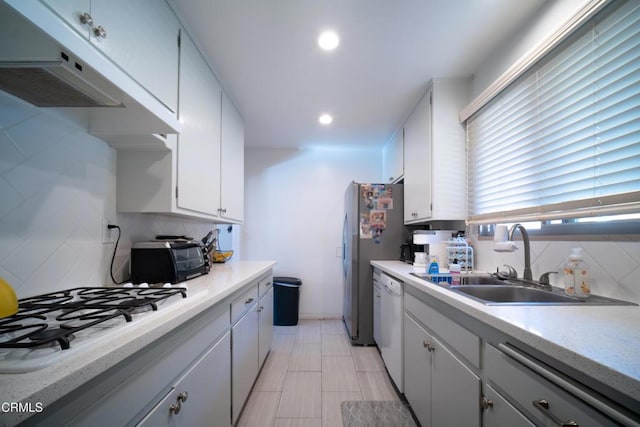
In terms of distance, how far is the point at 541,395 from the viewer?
2.17ft

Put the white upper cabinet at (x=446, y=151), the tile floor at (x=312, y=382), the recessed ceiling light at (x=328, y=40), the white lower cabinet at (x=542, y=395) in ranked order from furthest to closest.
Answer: the white upper cabinet at (x=446, y=151) → the tile floor at (x=312, y=382) → the recessed ceiling light at (x=328, y=40) → the white lower cabinet at (x=542, y=395)

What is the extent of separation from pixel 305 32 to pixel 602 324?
1.90 metres

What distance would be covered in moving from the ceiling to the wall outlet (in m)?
1.23

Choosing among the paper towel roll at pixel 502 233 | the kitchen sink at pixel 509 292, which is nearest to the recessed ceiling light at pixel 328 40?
the paper towel roll at pixel 502 233

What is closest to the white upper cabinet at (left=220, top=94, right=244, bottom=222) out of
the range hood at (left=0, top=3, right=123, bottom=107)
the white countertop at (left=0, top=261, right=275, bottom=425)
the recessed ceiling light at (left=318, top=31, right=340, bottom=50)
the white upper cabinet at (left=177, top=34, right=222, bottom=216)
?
the white upper cabinet at (left=177, top=34, right=222, bottom=216)

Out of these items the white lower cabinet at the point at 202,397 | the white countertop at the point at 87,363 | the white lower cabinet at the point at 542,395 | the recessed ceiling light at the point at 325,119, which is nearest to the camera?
the white countertop at the point at 87,363

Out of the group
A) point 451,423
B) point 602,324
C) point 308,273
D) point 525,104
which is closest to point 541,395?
point 602,324

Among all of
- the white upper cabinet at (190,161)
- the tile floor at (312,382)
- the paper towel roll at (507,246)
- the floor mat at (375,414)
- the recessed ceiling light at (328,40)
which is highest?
the recessed ceiling light at (328,40)

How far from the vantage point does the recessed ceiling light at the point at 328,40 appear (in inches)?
61.2

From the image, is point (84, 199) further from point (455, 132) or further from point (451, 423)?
point (455, 132)

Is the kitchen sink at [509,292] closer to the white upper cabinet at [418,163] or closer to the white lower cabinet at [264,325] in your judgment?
the white upper cabinet at [418,163]

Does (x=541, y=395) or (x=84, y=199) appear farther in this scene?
(x=84, y=199)

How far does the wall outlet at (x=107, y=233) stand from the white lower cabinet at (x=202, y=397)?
78 cm

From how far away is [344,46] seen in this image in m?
1.65
